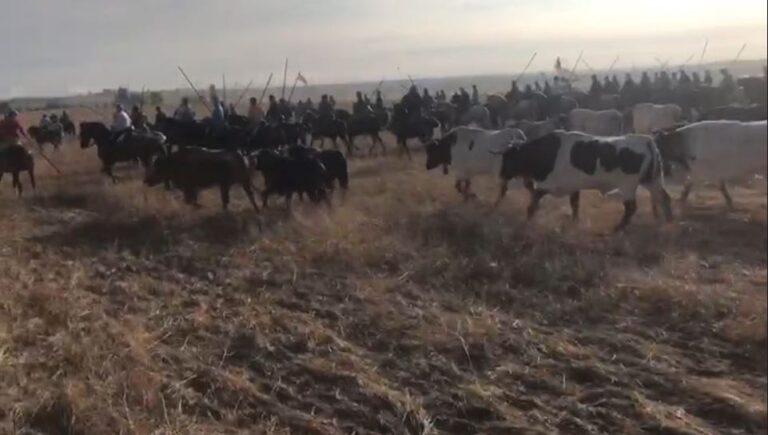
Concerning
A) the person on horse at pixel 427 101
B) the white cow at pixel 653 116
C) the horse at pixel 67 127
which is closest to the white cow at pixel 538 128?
the white cow at pixel 653 116

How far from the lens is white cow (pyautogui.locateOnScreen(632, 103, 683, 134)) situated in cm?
1640

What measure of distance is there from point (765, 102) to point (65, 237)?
435 inches

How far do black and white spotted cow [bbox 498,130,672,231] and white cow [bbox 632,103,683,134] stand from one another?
13.1ft

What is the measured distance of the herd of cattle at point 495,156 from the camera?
7.42 metres

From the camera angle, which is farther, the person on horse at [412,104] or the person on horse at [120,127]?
the person on horse at [412,104]

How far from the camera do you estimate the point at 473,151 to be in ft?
51.0

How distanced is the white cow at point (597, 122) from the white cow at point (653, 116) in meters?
0.44

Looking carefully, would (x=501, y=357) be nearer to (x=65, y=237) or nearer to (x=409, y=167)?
(x=65, y=237)

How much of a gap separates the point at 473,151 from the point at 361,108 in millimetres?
10962

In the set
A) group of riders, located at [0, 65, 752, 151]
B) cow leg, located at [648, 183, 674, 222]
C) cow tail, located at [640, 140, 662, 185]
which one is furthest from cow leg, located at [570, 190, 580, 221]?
group of riders, located at [0, 65, 752, 151]

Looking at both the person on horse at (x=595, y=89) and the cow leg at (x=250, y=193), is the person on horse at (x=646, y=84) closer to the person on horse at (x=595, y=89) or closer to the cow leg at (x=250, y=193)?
the person on horse at (x=595, y=89)

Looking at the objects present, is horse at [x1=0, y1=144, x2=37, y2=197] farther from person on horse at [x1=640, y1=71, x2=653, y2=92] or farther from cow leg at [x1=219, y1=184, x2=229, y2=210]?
person on horse at [x1=640, y1=71, x2=653, y2=92]

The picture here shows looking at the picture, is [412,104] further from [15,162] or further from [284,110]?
[15,162]

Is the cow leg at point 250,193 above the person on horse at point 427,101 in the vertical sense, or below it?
below
